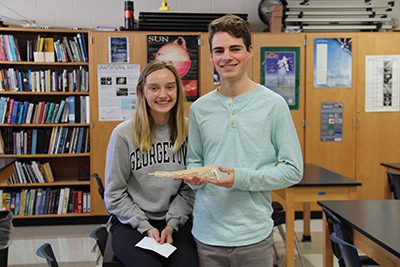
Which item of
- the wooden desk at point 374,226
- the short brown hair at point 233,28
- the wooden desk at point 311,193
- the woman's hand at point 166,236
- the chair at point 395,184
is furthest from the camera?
the chair at point 395,184

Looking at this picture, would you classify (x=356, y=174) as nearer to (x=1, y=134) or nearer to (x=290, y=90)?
(x=290, y=90)

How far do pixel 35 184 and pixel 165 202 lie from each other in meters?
3.29

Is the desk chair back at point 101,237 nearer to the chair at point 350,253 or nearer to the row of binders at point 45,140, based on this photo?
the chair at point 350,253

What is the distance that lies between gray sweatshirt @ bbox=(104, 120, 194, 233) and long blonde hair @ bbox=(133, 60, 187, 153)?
3 centimetres

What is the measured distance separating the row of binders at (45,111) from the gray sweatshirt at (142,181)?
3.02 m

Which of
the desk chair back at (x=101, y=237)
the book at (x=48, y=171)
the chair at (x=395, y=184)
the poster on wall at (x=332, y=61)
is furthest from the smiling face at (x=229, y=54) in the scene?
the book at (x=48, y=171)

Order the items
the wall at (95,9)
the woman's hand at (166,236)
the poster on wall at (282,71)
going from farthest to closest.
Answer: the wall at (95,9)
the poster on wall at (282,71)
the woman's hand at (166,236)

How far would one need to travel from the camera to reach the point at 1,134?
4844mm

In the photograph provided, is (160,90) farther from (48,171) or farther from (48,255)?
(48,171)

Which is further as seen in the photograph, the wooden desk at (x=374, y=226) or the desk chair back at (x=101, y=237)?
the desk chair back at (x=101, y=237)

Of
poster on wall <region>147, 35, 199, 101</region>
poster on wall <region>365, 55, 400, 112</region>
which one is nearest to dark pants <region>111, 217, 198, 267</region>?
poster on wall <region>147, 35, 199, 101</region>

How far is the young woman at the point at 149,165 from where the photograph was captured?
6.55 feet

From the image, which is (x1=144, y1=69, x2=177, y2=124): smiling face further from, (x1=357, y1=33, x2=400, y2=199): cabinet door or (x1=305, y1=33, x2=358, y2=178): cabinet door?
(x1=357, y1=33, x2=400, y2=199): cabinet door

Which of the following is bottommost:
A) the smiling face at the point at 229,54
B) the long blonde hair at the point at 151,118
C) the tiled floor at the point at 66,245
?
the tiled floor at the point at 66,245
